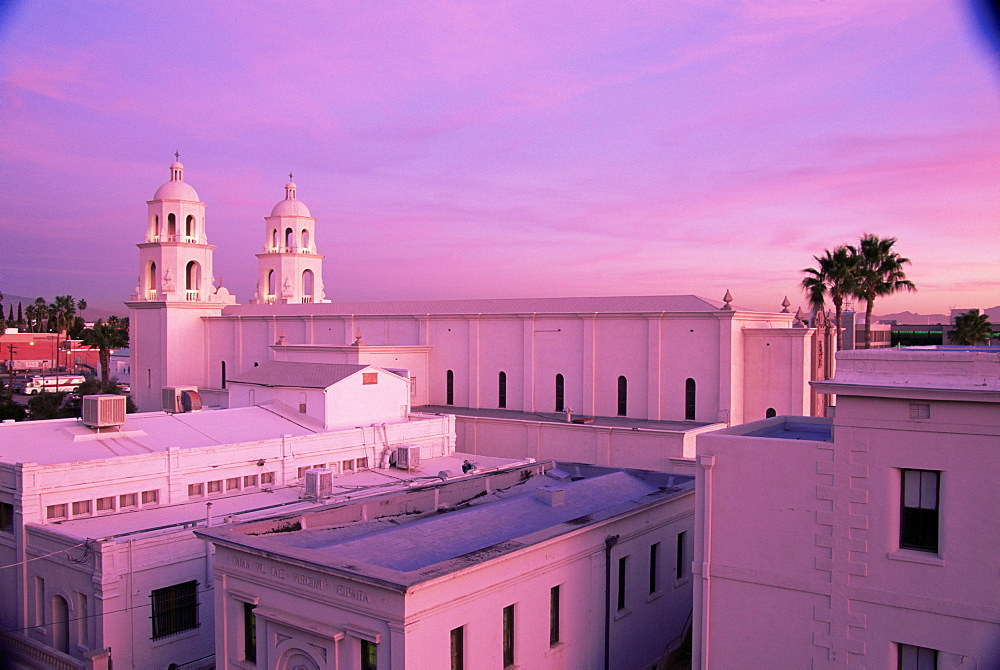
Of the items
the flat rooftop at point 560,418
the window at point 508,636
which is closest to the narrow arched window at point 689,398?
the flat rooftop at point 560,418

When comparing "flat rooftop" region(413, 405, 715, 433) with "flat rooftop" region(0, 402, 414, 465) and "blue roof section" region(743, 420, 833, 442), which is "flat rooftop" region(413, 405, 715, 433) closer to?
"flat rooftop" region(0, 402, 414, 465)

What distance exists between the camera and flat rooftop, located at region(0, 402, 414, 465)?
2189 cm

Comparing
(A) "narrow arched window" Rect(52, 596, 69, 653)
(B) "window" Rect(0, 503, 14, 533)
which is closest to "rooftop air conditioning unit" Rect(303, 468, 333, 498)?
(A) "narrow arched window" Rect(52, 596, 69, 653)

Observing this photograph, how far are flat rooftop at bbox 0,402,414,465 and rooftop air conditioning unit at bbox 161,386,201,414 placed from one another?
9.68 metres

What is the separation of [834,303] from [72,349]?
10926 centimetres

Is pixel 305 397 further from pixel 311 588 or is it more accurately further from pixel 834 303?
pixel 834 303

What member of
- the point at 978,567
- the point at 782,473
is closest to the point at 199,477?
the point at 782,473

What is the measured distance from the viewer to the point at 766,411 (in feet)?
111

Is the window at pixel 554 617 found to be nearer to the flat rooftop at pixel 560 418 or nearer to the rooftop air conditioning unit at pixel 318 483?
the rooftop air conditioning unit at pixel 318 483

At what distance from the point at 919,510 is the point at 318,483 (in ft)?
51.6

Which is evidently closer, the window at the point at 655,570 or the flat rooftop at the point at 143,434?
the window at the point at 655,570

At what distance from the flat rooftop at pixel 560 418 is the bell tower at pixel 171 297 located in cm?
1921

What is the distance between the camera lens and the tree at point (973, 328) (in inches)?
2157

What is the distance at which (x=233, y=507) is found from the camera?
21734 mm
